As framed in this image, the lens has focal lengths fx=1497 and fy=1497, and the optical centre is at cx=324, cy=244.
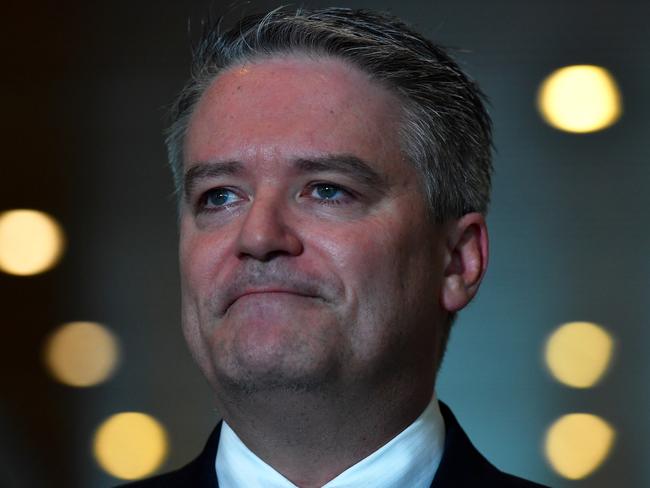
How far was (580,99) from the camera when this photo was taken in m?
3.15

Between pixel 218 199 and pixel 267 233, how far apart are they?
176 mm

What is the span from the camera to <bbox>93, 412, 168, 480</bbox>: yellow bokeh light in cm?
314

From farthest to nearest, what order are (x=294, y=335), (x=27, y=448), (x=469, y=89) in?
(x=27, y=448)
(x=469, y=89)
(x=294, y=335)

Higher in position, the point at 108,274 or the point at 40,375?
the point at 108,274

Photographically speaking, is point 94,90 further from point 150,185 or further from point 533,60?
point 533,60

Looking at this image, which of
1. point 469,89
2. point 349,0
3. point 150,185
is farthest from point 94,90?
point 469,89

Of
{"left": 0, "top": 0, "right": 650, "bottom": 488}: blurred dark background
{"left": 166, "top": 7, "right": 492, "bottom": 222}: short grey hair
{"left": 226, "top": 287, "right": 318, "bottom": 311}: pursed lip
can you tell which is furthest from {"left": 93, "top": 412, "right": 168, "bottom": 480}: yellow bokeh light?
{"left": 226, "top": 287, "right": 318, "bottom": 311}: pursed lip

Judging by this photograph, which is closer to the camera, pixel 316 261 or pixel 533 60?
pixel 316 261

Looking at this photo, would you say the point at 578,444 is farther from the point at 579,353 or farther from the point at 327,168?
the point at 327,168

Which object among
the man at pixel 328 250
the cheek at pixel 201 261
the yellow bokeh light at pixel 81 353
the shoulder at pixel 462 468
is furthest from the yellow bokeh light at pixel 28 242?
the shoulder at pixel 462 468

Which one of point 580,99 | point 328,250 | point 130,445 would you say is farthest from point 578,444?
point 328,250

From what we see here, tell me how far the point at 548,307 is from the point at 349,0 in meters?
0.79

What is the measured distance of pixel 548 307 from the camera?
123 inches

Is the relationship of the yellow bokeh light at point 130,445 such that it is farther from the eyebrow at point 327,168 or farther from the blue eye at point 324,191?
the blue eye at point 324,191
